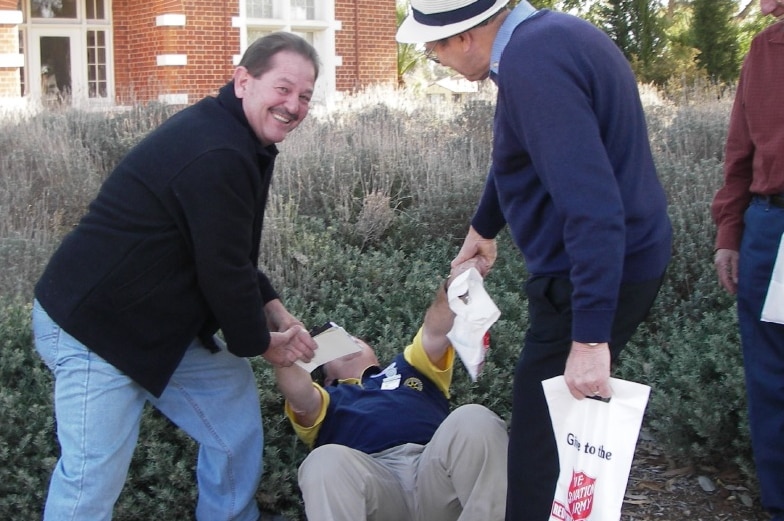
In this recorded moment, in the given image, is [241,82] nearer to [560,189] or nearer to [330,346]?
[330,346]

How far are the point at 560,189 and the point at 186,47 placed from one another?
45.9 feet

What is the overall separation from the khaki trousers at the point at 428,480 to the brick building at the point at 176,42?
42.1 feet

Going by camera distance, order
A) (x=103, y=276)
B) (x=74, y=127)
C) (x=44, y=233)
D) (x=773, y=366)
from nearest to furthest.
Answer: (x=103, y=276) → (x=773, y=366) → (x=44, y=233) → (x=74, y=127)

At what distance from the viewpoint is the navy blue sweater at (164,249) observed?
2.67 m

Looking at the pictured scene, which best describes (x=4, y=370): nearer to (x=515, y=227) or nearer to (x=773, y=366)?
(x=515, y=227)

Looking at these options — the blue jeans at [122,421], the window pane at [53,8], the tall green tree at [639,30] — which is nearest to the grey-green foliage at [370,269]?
the blue jeans at [122,421]

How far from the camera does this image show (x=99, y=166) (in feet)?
27.5

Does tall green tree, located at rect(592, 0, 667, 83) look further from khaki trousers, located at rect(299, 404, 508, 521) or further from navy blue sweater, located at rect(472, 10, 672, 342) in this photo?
navy blue sweater, located at rect(472, 10, 672, 342)

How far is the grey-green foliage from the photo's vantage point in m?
3.59

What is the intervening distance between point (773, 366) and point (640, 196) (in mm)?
1192

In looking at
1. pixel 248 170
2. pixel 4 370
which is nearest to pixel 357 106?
pixel 4 370

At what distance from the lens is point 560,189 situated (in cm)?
230

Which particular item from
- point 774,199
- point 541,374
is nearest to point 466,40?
point 541,374

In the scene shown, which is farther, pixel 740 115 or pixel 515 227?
pixel 740 115
